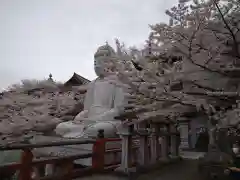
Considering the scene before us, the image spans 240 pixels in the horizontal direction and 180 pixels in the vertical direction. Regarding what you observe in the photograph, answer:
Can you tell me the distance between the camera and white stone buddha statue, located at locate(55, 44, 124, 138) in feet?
17.1

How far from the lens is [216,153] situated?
293 cm

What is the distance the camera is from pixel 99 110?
20.9 feet

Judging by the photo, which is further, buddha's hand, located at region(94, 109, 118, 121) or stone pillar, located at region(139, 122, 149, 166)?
buddha's hand, located at region(94, 109, 118, 121)

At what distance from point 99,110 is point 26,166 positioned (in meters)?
3.54

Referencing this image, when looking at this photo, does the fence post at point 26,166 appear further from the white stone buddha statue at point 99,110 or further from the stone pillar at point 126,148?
the white stone buddha statue at point 99,110

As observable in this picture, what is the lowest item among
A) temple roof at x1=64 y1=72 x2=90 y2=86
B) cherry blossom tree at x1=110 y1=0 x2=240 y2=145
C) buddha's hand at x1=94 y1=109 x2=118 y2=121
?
buddha's hand at x1=94 y1=109 x2=118 y2=121

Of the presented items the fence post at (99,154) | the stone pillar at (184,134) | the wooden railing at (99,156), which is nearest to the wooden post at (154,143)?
the wooden railing at (99,156)

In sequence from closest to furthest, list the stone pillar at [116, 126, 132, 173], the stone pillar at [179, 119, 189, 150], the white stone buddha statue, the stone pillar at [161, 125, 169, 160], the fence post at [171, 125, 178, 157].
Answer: the stone pillar at [116, 126, 132, 173] → the stone pillar at [161, 125, 169, 160] → the fence post at [171, 125, 178, 157] → the white stone buddha statue → the stone pillar at [179, 119, 189, 150]

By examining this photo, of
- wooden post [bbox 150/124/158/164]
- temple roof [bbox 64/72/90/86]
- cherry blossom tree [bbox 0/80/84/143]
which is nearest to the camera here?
wooden post [bbox 150/124/158/164]

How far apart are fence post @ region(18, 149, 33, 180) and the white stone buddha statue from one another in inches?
87.5

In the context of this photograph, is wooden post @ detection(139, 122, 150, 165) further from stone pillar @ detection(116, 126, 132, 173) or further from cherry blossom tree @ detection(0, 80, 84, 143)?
cherry blossom tree @ detection(0, 80, 84, 143)

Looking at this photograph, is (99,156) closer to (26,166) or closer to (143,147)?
(143,147)

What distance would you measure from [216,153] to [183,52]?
135 centimetres

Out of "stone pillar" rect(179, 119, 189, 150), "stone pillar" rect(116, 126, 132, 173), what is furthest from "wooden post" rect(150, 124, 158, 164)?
"stone pillar" rect(179, 119, 189, 150)
